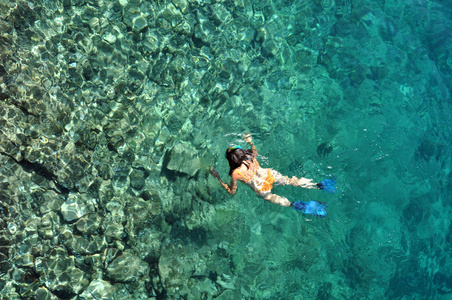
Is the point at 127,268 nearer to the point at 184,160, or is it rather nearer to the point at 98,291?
the point at 98,291

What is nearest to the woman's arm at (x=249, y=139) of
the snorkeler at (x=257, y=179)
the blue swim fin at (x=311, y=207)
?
the snorkeler at (x=257, y=179)

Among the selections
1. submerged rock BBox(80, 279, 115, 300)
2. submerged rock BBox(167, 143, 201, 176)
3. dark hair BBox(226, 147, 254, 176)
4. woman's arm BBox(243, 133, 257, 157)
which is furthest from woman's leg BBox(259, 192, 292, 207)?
submerged rock BBox(80, 279, 115, 300)

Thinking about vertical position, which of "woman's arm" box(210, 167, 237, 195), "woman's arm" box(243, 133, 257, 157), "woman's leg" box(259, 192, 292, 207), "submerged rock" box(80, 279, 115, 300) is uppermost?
"woman's arm" box(243, 133, 257, 157)

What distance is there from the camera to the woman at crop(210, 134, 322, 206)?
5.62 metres

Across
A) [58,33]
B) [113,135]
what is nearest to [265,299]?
[113,135]

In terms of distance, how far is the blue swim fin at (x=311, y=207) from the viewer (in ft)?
18.9

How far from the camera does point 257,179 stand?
577 cm

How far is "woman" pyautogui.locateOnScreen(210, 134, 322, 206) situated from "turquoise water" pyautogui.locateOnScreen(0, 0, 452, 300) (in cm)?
28

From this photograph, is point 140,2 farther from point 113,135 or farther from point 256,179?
point 256,179

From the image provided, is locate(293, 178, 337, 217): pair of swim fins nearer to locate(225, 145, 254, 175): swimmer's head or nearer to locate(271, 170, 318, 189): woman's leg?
locate(271, 170, 318, 189): woman's leg

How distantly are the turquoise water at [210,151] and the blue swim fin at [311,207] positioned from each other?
38cm

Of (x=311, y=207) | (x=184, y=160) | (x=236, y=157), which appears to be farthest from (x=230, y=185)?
(x=311, y=207)

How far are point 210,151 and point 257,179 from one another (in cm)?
116

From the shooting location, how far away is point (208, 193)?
20.3ft
